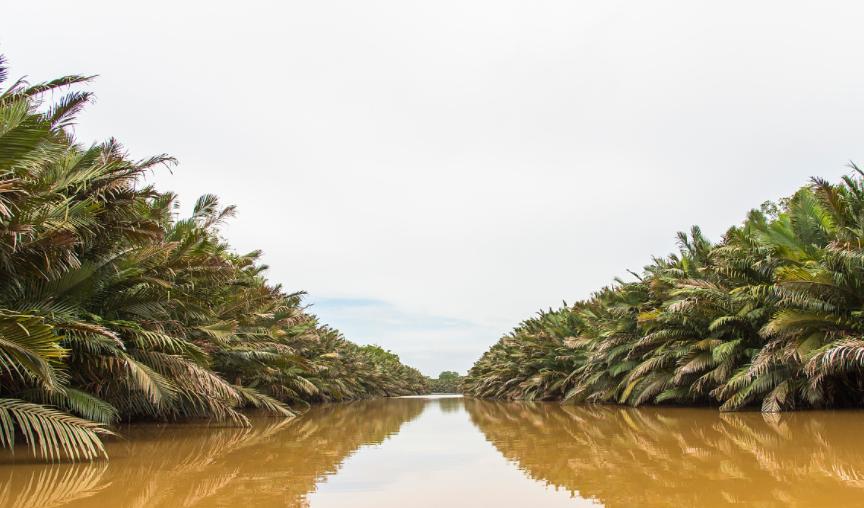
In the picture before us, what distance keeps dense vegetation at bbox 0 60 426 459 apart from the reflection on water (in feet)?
2.63

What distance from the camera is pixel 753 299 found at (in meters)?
13.4

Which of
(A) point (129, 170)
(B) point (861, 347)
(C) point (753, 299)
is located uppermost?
(A) point (129, 170)

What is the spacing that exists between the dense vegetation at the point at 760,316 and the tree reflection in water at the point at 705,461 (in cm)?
158

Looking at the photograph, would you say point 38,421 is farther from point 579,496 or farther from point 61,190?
point 579,496

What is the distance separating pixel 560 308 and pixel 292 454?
91.9 feet

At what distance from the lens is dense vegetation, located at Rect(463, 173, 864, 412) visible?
10.9m

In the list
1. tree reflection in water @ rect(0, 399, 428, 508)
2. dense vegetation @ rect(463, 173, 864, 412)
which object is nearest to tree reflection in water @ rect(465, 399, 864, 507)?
dense vegetation @ rect(463, 173, 864, 412)

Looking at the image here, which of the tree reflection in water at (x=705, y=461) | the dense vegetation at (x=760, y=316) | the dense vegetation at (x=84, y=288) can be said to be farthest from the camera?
the dense vegetation at (x=760, y=316)

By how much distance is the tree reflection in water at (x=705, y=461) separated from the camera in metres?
4.59

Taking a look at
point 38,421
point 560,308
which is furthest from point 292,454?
point 560,308

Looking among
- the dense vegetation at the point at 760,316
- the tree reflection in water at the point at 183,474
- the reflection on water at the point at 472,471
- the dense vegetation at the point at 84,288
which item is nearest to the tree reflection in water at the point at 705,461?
the reflection on water at the point at 472,471

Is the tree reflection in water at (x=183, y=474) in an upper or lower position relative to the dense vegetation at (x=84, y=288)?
lower

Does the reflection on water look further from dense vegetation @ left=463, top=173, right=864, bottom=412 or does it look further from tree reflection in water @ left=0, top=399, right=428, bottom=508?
dense vegetation @ left=463, top=173, right=864, bottom=412

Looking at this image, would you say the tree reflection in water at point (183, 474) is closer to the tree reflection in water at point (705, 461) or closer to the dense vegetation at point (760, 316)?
the tree reflection in water at point (705, 461)
